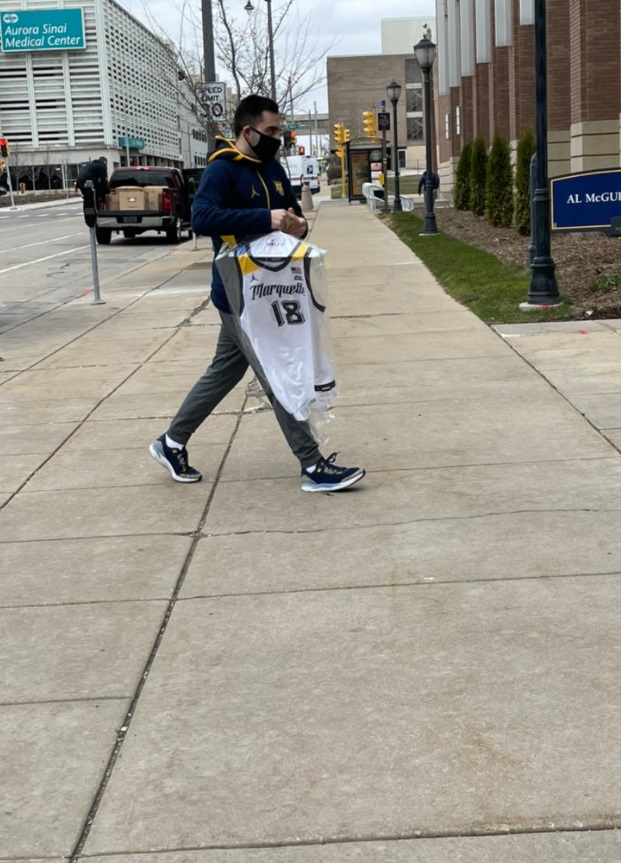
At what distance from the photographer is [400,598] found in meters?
4.51

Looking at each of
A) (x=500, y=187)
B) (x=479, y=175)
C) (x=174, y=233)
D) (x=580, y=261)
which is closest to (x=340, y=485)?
(x=580, y=261)

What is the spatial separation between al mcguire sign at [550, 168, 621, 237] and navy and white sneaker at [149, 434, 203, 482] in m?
7.20

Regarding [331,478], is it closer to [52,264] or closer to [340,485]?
[340,485]

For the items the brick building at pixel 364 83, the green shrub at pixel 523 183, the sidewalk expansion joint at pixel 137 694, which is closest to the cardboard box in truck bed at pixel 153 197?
the green shrub at pixel 523 183

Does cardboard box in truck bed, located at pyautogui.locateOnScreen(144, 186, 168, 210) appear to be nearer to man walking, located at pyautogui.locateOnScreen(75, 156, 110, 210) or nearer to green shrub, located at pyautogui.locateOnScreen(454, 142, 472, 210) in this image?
green shrub, located at pyautogui.locateOnScreen(454, 142, 472, 210)

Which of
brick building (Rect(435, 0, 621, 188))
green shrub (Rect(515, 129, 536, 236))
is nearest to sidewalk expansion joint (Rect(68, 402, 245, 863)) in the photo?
green shrub (Rect(515, 129, 536, 236))

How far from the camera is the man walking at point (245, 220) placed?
5.71 meters

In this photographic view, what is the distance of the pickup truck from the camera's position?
29516 mm

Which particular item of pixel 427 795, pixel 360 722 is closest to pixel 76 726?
pixel 360 722

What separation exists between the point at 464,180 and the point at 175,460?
28217mm

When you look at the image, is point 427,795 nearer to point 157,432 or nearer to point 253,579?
point 253,579

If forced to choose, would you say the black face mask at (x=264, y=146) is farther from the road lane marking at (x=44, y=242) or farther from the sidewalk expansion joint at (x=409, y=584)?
the road lane marking at (x=44, y=242)

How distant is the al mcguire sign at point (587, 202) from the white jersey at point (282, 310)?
7166 millimetres

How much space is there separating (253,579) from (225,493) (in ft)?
4.65
